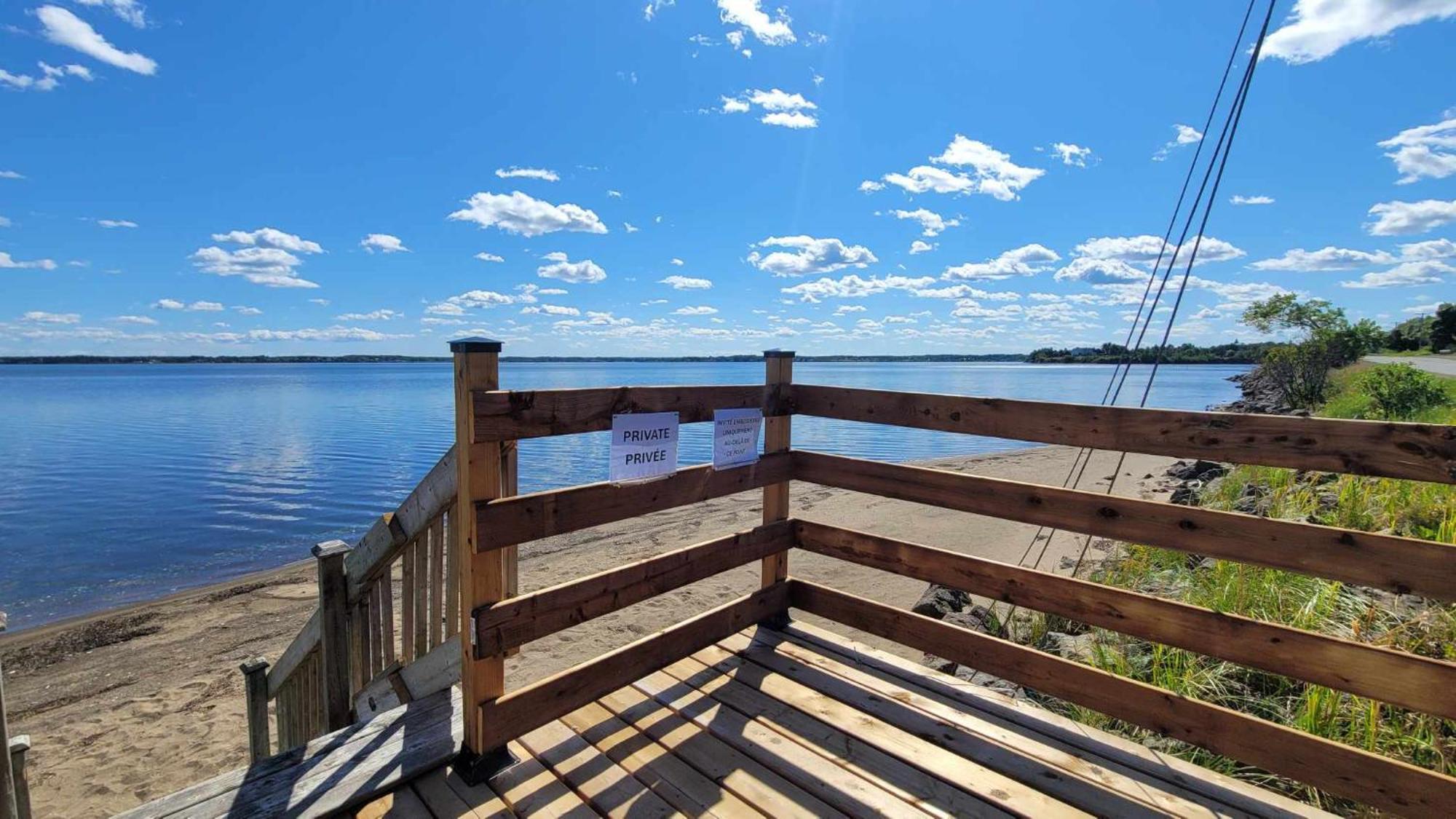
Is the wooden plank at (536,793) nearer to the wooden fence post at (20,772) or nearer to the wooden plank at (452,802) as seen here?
the wooden plank at (452,802)

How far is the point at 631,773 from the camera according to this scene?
262cm

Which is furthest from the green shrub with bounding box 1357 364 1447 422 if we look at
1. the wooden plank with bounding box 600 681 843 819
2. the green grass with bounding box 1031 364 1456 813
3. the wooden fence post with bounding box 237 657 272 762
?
the wooden fence post with bounding box 237 657 272 762

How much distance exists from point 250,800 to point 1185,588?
5961mm

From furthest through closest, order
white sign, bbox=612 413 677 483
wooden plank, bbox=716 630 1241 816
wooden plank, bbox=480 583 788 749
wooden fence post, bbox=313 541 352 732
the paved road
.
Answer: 1. the paved road
2. wooden fence post, bbox=313 541 352 732
3. white sign, bbox=612 413 677 483
4. wooden plank, bbox=480 583 788 749
5. wooden plank, bbox=716 630 1241 816

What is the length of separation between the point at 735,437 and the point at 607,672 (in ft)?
4.18

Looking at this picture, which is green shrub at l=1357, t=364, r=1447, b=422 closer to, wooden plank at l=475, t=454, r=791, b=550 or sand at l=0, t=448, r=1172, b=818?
sand at l=0, t=448, r=1172, b=818

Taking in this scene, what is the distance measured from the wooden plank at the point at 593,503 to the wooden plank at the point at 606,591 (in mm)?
239

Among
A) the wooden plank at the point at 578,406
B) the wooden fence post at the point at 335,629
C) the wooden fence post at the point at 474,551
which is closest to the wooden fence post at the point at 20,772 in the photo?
the wooden fence post at the point at 335,629

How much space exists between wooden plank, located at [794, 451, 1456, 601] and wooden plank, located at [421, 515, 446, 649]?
1.98 metres

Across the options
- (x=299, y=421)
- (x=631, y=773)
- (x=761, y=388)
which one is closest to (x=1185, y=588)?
(x=761, y=388)

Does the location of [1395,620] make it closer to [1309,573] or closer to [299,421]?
[1309,573]

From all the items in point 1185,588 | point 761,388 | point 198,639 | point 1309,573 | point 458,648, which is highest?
point 761,388

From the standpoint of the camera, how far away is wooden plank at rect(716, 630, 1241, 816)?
2.51 meters

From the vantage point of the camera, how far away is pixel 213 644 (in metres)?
7.84
